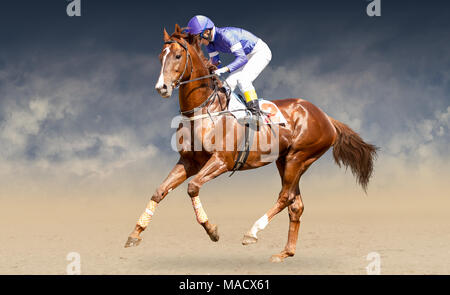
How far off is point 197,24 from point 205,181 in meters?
2.38

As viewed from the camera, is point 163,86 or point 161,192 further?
point 161,192

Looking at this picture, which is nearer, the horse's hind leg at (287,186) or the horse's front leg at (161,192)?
the horse's front leg at (161,192)

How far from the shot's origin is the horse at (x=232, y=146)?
759cm

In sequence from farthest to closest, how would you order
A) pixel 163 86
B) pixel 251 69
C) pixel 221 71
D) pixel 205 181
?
pixel 251 69, pixel 221 71, pixel 205 181, pixel 163 86

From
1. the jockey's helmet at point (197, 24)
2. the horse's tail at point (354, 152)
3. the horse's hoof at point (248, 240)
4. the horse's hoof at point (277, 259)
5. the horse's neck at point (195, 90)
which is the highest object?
the jockey's helmet at point (197, 24)

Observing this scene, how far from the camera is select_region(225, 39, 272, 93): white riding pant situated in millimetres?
8422

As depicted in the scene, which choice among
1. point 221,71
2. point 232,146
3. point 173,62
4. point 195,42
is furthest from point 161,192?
point 195,42

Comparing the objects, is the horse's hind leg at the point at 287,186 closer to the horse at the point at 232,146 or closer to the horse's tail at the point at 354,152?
the horse at the point at 232,146

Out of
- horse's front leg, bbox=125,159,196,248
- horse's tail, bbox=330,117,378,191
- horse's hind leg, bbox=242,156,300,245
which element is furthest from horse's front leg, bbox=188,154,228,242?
horse's tail, bbox=330,117,378,191

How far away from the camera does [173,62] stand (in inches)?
294

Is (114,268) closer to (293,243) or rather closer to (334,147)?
(293,243)

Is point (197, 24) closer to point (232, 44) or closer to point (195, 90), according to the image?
point (232, 44)

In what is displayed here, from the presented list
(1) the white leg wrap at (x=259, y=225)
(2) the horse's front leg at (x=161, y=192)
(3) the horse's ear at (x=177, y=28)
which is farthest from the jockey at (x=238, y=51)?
(1) the white leg wrap at (x=259, y=225)

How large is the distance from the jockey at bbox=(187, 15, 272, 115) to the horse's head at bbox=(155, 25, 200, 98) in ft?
1.16
